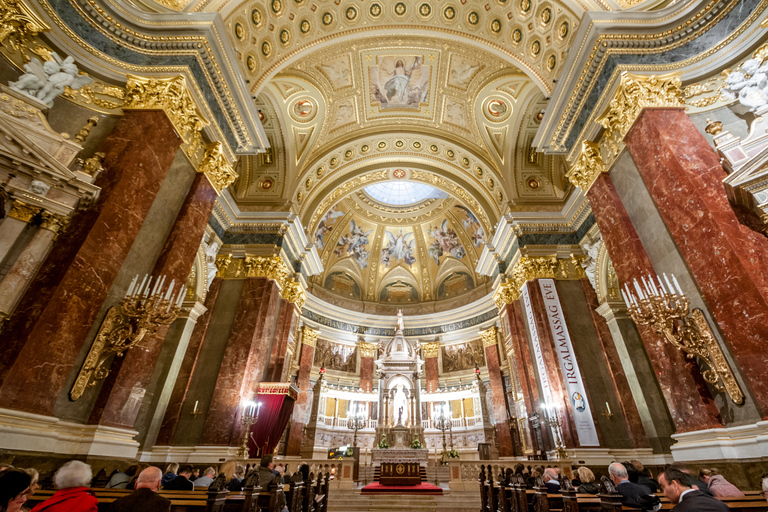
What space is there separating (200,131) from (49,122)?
255 cm

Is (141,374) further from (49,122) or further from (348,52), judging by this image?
(348,52)

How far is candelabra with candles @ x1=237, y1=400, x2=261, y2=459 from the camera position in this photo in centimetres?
969

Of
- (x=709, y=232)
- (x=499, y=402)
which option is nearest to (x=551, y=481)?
(x=709, y=232)

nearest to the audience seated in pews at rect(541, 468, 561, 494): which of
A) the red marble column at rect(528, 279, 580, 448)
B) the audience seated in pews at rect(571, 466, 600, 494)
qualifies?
the audience seated in pews at rect(571, 466, 600, 494)

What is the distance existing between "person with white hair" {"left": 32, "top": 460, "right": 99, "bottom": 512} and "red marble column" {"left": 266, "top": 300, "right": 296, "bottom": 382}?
9.63 meters

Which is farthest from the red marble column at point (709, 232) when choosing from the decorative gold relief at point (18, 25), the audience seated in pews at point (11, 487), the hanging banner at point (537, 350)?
the decorative gold relief at point (18, 25)

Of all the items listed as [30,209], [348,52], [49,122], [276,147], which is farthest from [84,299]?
[348,52]

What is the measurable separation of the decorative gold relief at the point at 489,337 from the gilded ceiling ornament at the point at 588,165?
462 inches

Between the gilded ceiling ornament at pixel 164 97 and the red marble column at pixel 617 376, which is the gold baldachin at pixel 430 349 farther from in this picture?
the gilded ceiling ornament at pixel 164 97

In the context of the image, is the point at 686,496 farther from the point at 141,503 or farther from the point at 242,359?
the point at 242,359

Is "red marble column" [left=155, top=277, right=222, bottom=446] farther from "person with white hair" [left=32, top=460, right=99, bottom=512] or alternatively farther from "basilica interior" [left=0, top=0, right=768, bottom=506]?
"person with white hair" [left=32, top=460, right=99, bottom=512]

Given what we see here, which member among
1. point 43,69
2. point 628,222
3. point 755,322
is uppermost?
point 43,69

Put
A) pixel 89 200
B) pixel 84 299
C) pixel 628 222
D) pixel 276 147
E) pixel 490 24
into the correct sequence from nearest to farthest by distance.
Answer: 1. pixel 84 299
2. pixel 89 200
3. pixel 628 222
4. pixel 490 24
5. pixel 276 147

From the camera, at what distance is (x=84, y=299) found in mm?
5227
